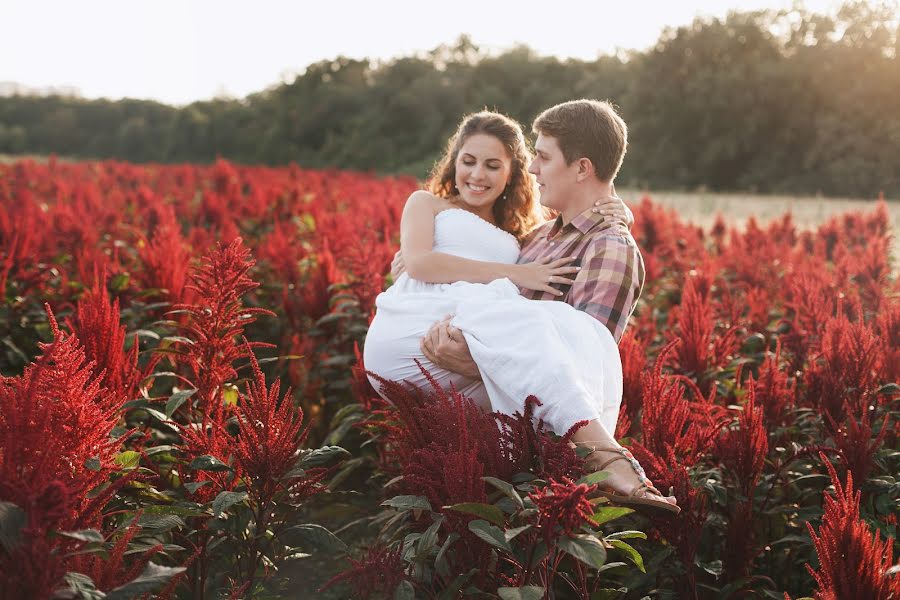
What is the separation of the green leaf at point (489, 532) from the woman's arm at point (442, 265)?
1.25 meters

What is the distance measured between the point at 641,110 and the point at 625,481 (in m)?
36.3

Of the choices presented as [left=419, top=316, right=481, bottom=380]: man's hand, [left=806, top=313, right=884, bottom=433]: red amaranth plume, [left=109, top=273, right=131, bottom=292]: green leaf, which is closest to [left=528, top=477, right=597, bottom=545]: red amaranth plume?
[left=419, top=316, right=481, bottom=380]: man's hand

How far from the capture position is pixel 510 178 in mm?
3529

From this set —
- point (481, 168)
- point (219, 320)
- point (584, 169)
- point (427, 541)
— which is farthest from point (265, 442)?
point (481, 168)

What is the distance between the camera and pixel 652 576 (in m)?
2.11

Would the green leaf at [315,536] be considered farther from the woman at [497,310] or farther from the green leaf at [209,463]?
the woman at [497,310]

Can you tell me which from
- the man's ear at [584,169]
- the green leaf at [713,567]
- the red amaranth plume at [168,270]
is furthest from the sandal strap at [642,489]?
the red amaranth plume at [168,270]

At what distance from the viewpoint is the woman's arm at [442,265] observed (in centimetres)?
269

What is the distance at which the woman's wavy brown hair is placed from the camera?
3.37 m

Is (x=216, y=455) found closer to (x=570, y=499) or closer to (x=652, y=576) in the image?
(x=570, y=499)

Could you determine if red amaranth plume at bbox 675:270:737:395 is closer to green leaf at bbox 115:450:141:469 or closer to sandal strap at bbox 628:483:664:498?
sandal strap at bbox 628:483:664:498

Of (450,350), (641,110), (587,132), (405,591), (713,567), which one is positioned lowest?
(713,567)

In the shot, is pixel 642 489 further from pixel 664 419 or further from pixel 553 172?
pixel 553 172

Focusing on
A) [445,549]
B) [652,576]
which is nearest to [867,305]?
[652,576]
